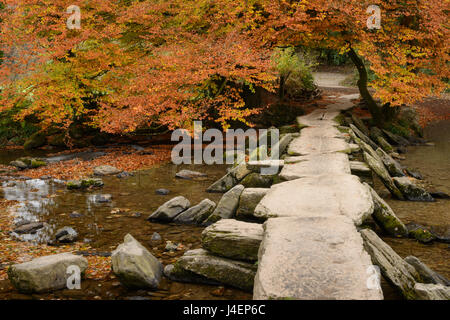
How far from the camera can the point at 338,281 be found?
11.8ft

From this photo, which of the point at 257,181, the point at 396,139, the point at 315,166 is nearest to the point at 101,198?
the point at 257,181

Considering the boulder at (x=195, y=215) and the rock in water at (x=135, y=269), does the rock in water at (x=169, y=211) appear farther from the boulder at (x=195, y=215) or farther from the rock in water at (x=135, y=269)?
the rock in water at (x=135, y=269)

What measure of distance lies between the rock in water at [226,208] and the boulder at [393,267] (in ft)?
8.34

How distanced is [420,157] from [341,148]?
208 inches

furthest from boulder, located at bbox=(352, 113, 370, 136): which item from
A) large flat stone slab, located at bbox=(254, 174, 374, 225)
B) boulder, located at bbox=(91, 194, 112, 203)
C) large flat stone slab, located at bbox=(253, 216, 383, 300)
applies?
large flat stone slab, located at bbox=(253, 216, 383, 300)

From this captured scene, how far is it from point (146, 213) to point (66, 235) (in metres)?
1.72

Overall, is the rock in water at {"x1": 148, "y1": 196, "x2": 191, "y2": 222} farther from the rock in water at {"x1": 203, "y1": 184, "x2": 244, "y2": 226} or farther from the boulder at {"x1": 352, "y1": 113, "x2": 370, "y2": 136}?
the boulder at {"x1": 352, "y1": 113, "x2": 370, "y2": 136}

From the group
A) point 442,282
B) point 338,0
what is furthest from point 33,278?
point 338,0

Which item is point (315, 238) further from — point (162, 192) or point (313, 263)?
point (162, 192)

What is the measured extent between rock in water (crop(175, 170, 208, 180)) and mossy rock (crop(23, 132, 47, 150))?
26.0 ft

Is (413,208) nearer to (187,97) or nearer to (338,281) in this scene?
(338,281)

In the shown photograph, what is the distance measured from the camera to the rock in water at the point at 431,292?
12.8ft

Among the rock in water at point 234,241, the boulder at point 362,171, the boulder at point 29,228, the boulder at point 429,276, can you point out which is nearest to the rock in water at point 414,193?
the boulder at point 362,171

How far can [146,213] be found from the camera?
768 centimetres
